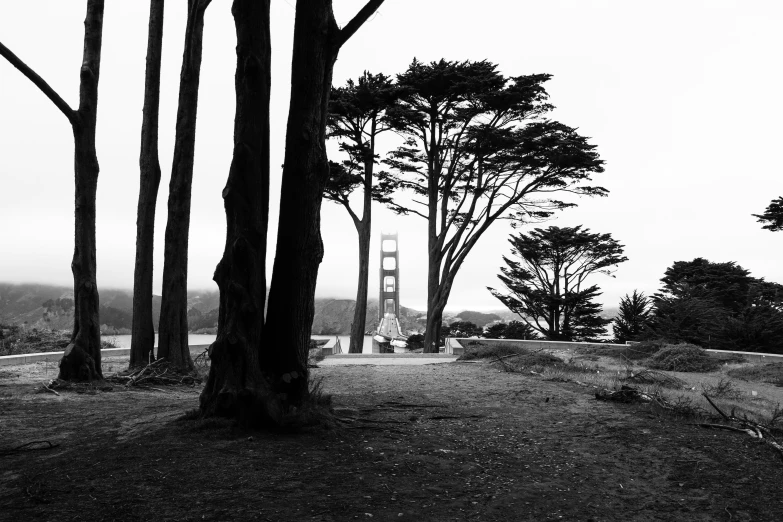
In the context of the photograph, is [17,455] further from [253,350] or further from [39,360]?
[39,360]

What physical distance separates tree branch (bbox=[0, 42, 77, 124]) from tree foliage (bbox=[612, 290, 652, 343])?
735 inches

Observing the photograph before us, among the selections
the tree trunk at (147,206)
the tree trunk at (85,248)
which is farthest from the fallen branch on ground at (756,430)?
the tree trunk at (147,206)

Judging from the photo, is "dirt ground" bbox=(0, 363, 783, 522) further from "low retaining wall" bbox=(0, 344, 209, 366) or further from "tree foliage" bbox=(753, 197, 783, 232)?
"tree foliage" bbox=(753, 197, 783, 232)

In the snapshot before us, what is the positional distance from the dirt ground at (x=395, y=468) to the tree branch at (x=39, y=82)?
3669 mm

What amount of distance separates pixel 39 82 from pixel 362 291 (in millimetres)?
11532

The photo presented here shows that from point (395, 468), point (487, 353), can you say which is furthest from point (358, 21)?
point (487, 353)

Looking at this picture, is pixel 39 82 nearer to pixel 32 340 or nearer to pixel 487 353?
pixel 487 353

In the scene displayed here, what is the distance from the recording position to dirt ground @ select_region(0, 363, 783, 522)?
9.59ft

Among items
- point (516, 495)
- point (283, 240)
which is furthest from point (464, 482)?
point (283, 240)

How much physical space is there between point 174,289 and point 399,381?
3.31 metres

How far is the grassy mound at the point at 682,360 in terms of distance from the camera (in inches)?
443

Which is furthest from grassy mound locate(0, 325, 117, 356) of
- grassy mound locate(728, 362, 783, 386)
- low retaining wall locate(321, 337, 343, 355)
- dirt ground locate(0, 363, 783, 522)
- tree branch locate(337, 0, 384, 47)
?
grassy mound locate(728, 362, 783, 386)

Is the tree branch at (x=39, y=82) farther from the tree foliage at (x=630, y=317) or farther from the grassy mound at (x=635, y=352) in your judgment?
the tree foliage at (x=630, y=317)

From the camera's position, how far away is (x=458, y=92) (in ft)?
57.9
